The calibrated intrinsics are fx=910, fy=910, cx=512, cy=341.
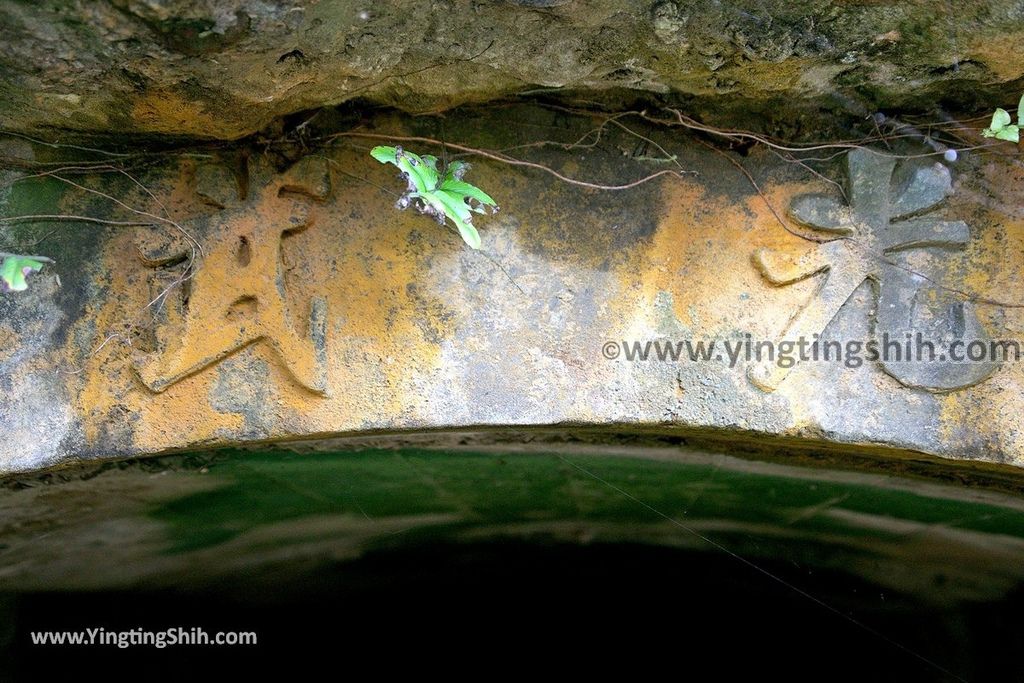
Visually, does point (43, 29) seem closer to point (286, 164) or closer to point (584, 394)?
point (286, 164)

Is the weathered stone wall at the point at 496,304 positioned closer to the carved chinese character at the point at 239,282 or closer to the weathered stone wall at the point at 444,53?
the carved chinese character at the point at 239,282

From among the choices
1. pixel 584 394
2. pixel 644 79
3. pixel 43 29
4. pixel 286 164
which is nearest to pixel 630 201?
pixel 644 79

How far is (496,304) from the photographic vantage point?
1.19 meters

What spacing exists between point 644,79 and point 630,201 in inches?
6.7

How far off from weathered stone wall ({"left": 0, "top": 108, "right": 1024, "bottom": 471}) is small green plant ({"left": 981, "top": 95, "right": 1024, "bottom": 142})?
77 millimetres

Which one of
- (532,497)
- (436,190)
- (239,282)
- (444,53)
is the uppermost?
(444,53)

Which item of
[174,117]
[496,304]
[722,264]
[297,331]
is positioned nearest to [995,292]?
[722,264]

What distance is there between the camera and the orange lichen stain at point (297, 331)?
116 cm

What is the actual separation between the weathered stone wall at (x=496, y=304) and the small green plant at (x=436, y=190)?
81 mm

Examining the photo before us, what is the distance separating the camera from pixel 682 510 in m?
1.70

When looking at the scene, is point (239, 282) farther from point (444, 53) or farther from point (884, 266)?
point (884, 266)

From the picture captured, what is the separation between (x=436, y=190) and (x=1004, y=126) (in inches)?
27.6

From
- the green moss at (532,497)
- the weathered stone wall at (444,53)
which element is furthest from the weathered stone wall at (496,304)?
the green moss at (532,497)

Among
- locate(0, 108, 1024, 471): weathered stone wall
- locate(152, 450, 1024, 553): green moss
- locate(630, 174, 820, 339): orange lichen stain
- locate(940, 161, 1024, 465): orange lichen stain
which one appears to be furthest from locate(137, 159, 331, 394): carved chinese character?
locate(940, 161, 1024, 465): orange lichen stain
